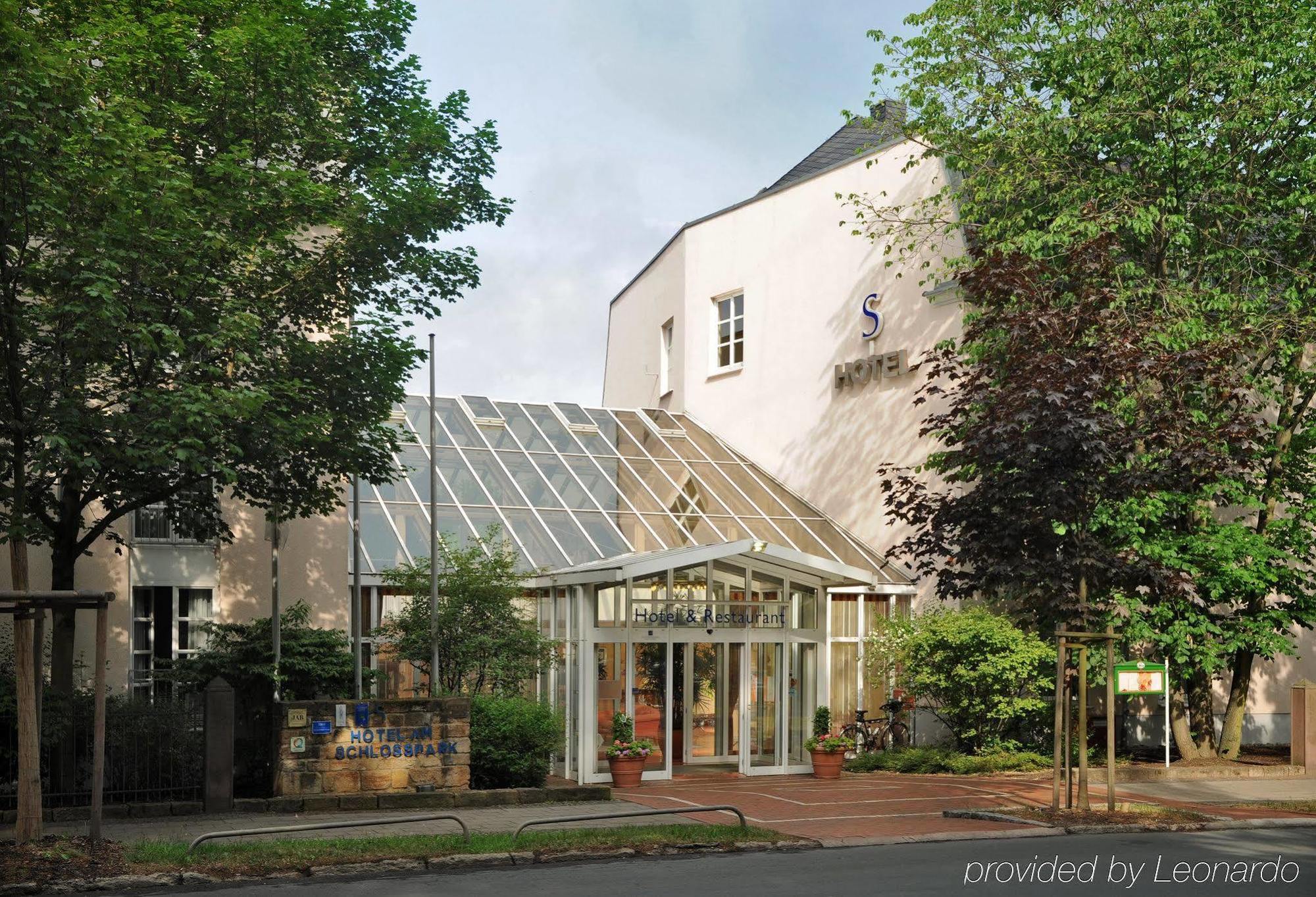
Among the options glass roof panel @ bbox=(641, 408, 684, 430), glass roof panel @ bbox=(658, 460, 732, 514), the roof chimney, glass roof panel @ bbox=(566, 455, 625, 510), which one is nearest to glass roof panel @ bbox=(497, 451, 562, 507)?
glass roof panel @ bbox=(566, 455, 625, 510)

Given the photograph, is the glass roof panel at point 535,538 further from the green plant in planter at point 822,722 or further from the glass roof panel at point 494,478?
the green plant in planter at point 822,722

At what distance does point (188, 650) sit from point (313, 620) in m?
1.96

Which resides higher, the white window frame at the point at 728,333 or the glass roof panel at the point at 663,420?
the white window frame at the point at 728,333

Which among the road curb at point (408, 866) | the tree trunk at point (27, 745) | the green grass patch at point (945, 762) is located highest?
the tree trunk at point (27, 745)

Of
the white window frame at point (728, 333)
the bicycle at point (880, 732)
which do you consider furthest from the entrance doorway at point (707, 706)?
the white window frame at point (728, 333)

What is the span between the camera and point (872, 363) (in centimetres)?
2727

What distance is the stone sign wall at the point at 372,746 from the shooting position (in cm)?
1584

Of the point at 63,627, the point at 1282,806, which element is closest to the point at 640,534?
the point at 63,627

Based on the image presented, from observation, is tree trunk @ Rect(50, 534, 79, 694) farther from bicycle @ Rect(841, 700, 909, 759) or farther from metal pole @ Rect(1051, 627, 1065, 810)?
bicycle @ Rect(841, 700, 909, 759)

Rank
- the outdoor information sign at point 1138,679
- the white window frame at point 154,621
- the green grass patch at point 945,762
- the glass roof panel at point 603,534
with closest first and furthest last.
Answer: the outdoor information sign at point 1138,679 → the white window frame at point 154,621 → the green grass patch at point 945,762 → the glass roof panel at point 603,534

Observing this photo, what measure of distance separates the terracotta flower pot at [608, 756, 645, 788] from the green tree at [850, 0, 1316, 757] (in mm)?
7456

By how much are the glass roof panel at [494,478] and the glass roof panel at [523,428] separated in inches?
48.1

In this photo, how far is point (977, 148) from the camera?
2188 centimetres

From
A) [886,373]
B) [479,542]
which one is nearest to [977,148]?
[886,373]
